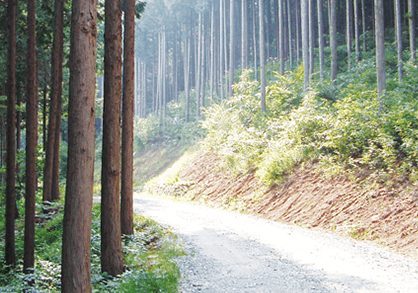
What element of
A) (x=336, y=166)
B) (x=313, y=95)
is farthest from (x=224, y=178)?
(x=336, y=166)

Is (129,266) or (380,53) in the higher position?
(380,53)

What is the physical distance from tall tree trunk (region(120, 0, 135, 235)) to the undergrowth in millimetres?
590

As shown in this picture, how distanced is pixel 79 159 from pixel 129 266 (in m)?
3.14

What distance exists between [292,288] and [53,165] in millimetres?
10792

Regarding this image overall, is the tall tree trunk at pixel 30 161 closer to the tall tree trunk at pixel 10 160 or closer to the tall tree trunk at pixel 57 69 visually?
the tall tree trunk at pixel 10 160

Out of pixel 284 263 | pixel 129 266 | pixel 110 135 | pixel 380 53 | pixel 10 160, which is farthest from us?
pixel 380 53

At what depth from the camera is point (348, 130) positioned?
11.7m

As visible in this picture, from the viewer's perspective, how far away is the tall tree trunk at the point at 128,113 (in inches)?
317

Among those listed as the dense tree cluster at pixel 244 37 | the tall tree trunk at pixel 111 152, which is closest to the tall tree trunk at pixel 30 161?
the tall tree trunk at pixel 111 152

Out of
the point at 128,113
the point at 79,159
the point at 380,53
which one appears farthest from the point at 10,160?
the point at 380,53

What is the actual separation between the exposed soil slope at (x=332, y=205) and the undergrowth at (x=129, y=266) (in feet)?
14.7

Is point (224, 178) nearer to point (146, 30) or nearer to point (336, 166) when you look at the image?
point (336, 166)

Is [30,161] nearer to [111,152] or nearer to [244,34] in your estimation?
[111,152]

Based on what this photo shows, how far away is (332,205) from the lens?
10297mm
